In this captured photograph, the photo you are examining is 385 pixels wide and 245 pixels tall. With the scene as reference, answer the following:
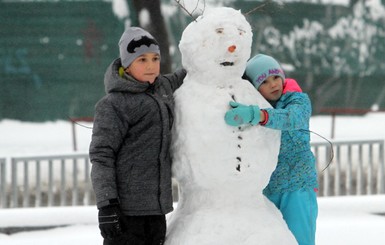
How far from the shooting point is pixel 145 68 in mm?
3057

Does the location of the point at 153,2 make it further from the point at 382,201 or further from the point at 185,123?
the point at 185,123

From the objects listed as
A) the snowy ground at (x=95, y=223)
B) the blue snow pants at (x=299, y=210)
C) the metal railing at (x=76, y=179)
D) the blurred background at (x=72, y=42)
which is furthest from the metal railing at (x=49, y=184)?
the blue snow pants at (x=299, y=210)

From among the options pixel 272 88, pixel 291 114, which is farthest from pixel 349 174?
pixel 291 114

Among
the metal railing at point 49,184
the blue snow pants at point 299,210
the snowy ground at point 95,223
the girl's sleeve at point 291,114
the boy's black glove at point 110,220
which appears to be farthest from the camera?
the metal railing at point 49,184

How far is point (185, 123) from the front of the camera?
311cm

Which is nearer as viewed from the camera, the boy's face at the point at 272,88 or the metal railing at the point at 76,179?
the boy's face at the point at 272,88

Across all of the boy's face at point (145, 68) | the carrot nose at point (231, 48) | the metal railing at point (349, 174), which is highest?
the carrot nose at point (231, 48)

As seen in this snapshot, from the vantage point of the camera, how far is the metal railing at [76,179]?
22.9ft

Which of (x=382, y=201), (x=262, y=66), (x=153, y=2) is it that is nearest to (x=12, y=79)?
(x=153, y=2)

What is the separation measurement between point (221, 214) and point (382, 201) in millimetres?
3176

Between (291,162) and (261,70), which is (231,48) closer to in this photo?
(261,70)

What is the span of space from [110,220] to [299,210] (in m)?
0.93

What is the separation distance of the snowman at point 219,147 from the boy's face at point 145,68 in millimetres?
172

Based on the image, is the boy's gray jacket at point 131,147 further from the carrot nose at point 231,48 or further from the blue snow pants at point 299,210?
the blue snow pants at point 299,210
